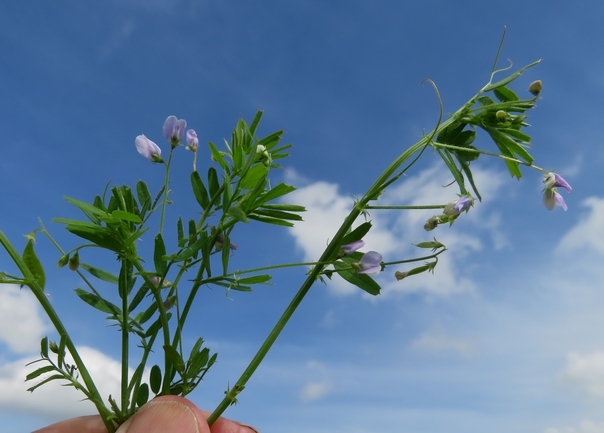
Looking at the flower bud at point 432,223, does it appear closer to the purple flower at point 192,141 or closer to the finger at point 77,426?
the purple flower at point 192,141

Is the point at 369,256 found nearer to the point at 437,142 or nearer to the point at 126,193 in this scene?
the point at 437,142

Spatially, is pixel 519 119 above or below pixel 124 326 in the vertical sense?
above

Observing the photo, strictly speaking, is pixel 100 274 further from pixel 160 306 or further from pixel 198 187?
pixel 198 187

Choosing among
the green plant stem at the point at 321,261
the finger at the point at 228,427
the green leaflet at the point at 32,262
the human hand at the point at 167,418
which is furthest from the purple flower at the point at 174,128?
the finger at the point at 228,427

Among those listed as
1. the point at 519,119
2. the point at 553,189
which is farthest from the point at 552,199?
the point at 519,119

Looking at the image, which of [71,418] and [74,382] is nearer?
[74,382]

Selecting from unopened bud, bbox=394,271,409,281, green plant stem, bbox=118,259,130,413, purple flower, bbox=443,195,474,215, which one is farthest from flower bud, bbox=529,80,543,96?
green plant stem, bbox=118,259,130,413

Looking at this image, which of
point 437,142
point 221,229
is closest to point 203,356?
point 221,229
